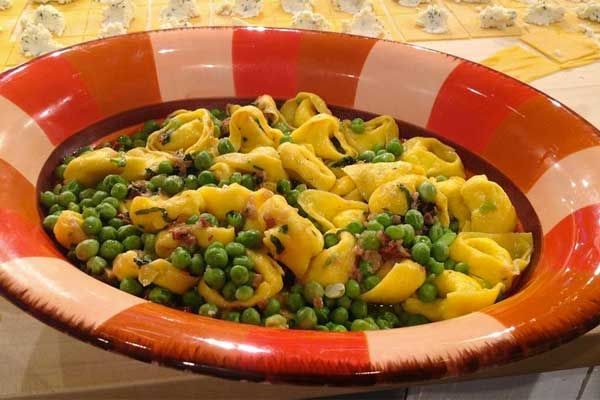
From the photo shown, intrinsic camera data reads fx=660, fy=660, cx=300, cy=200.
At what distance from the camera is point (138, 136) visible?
6.22 feet

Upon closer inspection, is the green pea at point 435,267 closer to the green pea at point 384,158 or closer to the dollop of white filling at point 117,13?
the green pea at point 384,158

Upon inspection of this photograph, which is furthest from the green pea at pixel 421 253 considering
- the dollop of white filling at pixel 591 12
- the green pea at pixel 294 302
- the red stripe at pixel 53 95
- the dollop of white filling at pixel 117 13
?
the dollop of white filling at pixel 591 12

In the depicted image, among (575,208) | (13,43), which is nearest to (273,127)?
(575,208)

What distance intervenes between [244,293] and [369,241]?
0.32 m

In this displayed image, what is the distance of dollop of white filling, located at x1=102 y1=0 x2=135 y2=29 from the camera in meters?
2.92

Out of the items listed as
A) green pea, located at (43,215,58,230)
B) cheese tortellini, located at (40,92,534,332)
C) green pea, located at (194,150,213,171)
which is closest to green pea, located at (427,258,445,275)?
cheese tortellini, located at (40,92,534,332)

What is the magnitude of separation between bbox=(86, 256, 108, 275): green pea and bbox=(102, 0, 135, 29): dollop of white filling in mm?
1731

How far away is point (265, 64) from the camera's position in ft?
6.56

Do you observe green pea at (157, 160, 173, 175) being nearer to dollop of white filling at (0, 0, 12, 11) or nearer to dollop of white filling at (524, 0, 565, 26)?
dollop of white filling at (0, 0, 12, 11)

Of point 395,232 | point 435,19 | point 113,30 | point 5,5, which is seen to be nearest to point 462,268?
point 395,232

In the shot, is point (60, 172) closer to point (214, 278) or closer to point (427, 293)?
point (214, 278)

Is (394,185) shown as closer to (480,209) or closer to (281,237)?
(480,209)

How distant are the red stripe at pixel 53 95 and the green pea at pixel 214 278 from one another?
25.1 inches

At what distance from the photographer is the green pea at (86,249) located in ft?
4.80
